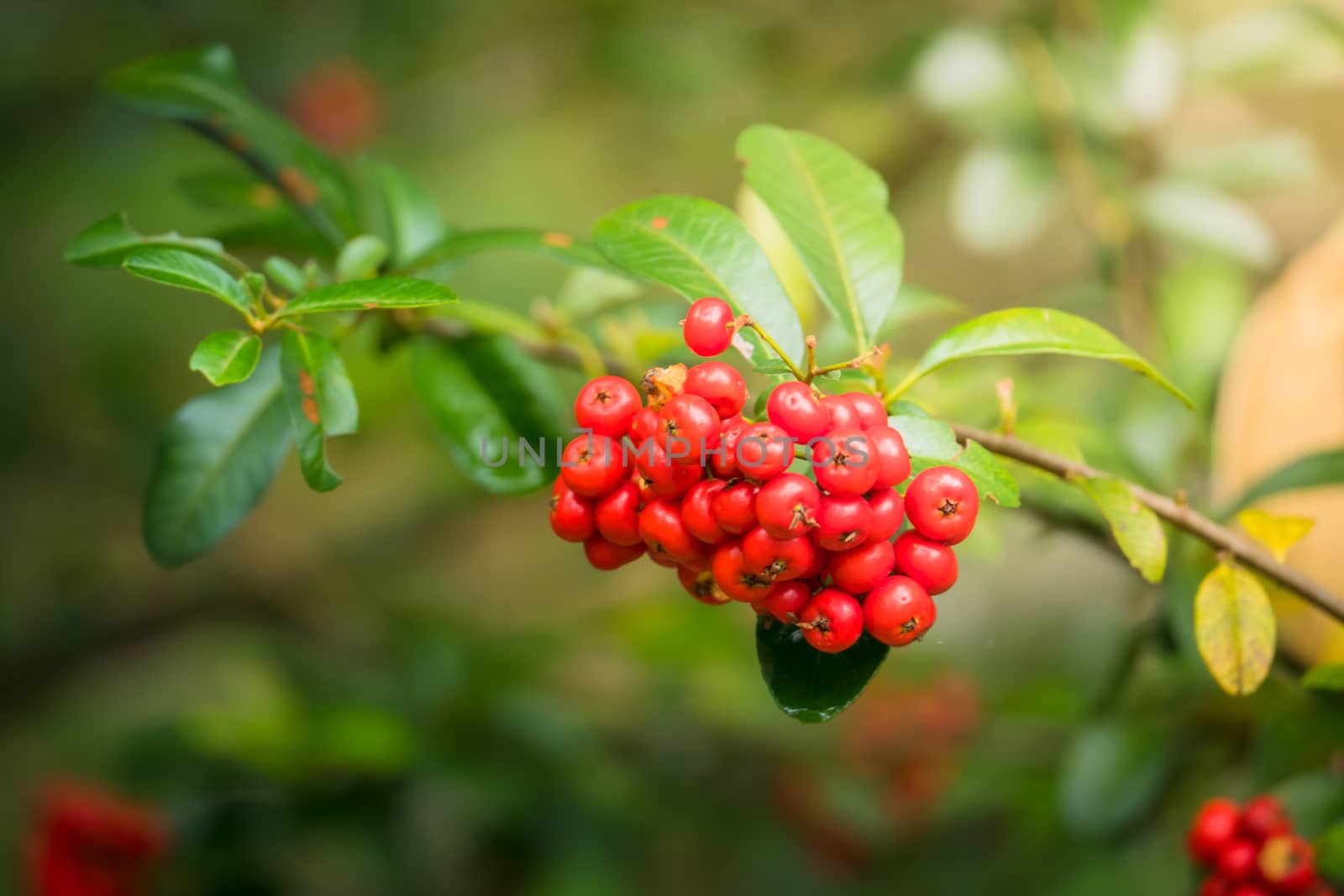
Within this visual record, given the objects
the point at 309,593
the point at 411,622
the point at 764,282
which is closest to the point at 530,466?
the point at 764,282

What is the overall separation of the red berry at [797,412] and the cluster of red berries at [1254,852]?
0.57 meters

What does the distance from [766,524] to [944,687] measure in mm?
1612

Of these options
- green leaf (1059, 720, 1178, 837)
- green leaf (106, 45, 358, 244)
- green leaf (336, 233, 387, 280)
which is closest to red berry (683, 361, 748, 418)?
green leaf (336, 233, 387, 280)

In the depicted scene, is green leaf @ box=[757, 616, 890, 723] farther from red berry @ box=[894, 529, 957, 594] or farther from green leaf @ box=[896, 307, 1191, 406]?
green leaf @ box=[896, 307, 1191, 406]

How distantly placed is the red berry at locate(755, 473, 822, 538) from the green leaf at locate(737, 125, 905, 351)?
208mm

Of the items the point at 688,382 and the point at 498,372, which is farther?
the point at 498,372

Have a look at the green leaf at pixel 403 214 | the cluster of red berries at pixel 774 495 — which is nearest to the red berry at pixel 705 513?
the cluster of red berries at pixel 774 495

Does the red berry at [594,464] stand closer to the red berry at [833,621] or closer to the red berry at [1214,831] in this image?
the red berry at [833,621]

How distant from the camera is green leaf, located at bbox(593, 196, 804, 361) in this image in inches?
25.5

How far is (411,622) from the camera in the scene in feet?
6.31

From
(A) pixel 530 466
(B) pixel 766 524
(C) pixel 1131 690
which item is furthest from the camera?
(C) pixel 1131 690

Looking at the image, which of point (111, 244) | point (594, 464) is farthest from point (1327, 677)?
point (111, 244)

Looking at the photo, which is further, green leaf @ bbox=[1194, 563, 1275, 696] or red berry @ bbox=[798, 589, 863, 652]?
green leaf @ bbox=[1194, 563, 1275, 696]

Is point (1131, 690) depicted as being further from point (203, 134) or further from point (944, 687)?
point (203, 134)
